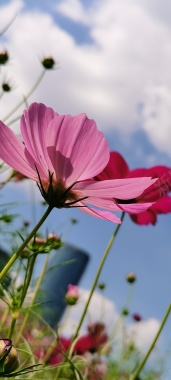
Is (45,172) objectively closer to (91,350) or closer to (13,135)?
(13,135)

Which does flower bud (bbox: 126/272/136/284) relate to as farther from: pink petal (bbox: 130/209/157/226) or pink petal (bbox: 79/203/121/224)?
pink petal (bbox: 79/203/121/224)

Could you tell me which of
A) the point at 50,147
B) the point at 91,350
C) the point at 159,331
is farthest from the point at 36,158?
the point at 91,350

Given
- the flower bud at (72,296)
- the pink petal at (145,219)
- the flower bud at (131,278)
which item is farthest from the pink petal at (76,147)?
the flower bud at (131,278)

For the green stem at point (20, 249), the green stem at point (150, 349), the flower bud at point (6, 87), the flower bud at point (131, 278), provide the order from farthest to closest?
the flower bud at point (131, 278), the flower bud at point (6, 87), the green stem at point (150, 349), the green stem at point (20, 249)

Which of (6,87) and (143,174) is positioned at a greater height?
(6,87)

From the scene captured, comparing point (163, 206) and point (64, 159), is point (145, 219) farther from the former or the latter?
point (64, 159)

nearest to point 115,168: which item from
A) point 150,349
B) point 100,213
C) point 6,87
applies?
point 150,349

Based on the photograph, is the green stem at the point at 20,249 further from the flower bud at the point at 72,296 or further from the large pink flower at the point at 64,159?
the flower bud at the point at 72,296

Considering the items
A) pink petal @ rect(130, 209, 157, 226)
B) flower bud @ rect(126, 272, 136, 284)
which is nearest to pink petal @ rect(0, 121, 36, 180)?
pink petal @ rect(130, 209, 157, 226)
